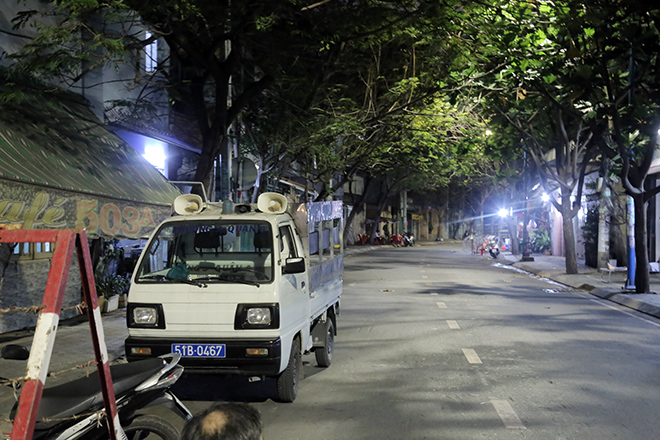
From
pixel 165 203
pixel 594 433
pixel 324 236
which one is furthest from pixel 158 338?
pixel 165 203

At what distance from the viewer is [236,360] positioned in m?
6.00

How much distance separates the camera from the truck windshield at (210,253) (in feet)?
21.4

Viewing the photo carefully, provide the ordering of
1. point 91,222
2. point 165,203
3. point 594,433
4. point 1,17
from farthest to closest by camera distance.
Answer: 1. point 165,203
2. point 1,17
3. point 91,222
4. point 594,433

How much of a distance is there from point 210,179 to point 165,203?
1.03m

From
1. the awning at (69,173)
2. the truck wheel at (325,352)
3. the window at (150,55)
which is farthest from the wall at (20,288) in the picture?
the window at (150,55)

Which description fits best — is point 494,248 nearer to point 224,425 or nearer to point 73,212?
point 73,212

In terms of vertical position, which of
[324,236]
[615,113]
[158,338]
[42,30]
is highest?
[42,30]

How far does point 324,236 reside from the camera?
28.5 ft

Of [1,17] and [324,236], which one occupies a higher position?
[1,17]

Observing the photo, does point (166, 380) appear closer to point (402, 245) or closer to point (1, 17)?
point (1, 17)

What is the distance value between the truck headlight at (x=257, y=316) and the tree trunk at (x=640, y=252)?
43.0ft

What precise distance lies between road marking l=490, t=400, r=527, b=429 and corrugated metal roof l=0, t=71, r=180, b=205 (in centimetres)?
643

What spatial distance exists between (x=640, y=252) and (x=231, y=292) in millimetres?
13391

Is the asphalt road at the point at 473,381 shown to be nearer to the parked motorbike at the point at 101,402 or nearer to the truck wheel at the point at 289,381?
the truck wheel at the point at 289,381
